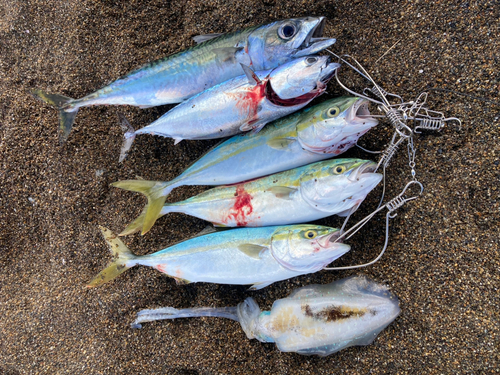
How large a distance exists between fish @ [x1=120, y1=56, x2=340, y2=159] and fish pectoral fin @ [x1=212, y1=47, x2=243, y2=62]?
Result: 0.20 m

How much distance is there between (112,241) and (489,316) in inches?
106

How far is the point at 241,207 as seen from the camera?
2.24 meters

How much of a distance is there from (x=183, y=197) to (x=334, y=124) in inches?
53.5

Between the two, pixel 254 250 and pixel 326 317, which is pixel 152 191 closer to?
pixel 254 250

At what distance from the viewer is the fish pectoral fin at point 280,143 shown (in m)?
2.12

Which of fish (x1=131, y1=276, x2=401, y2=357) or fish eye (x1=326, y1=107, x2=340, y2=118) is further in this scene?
fish (x1=131, y1=276, x2=401, y2=357)

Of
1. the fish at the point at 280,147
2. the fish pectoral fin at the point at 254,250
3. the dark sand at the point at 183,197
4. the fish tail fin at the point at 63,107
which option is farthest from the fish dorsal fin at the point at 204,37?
the fish pectoral fin at the point at 254,250

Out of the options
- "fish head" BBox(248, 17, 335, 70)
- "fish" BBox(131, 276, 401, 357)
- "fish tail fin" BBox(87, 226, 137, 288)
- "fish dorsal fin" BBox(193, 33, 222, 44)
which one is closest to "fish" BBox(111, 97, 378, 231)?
"fish tail fin" BBox(87, 226, 137, 288)

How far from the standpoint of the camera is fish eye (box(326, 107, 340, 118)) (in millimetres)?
1971

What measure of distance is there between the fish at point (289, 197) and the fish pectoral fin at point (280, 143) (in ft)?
0.60

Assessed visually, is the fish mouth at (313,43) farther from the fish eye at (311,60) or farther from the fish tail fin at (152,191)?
the fish tail fin at (152,191)

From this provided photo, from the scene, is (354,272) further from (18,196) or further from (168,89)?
(18,196)

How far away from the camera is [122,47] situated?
2631 mm

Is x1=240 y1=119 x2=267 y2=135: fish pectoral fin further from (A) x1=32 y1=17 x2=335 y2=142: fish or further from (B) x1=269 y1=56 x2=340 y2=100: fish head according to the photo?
(A) x1=32 y1=17 x2=335 y2=142: fish
